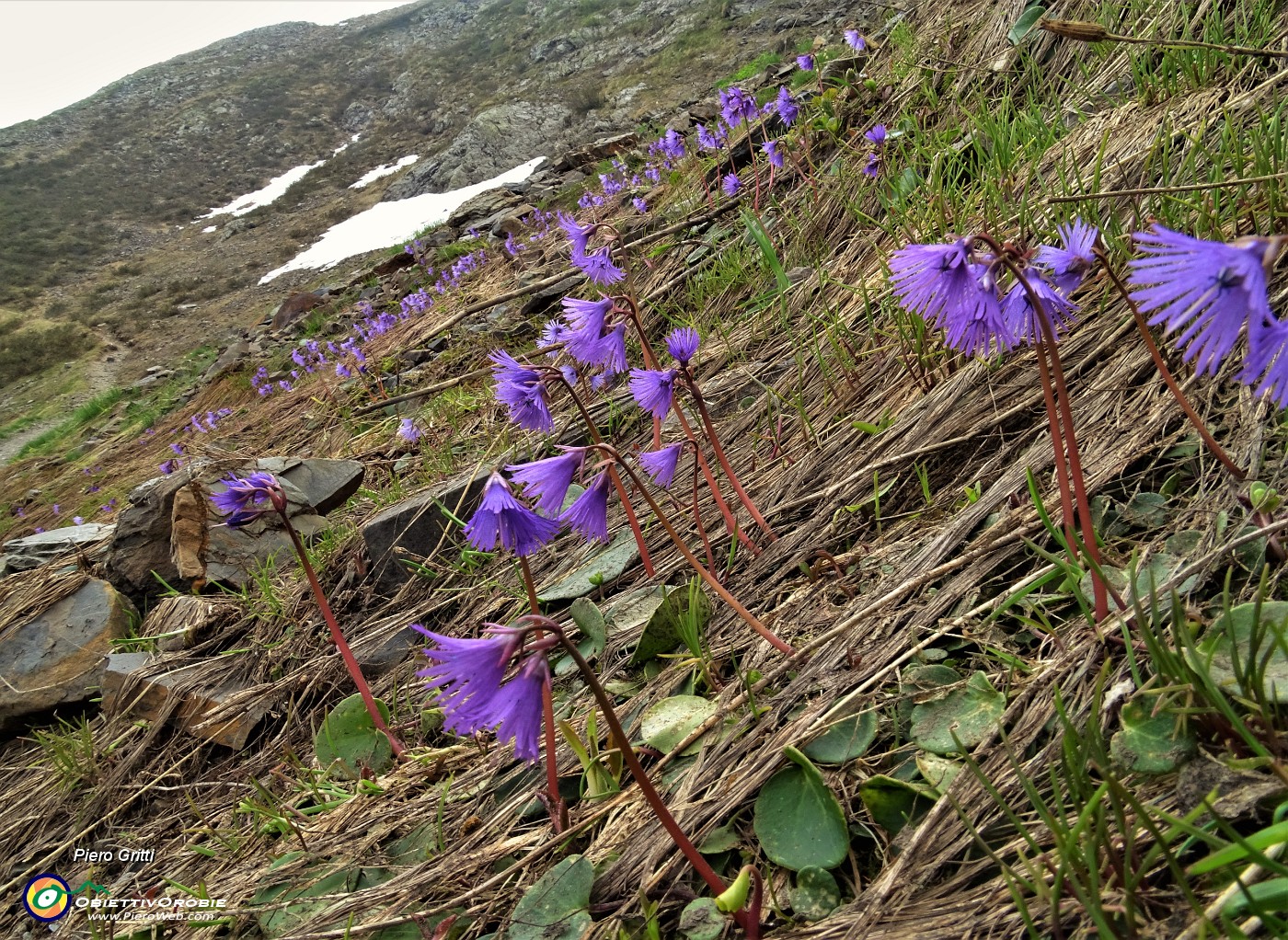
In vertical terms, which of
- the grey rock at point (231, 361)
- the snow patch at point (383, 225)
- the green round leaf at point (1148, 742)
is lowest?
the green round leaf at point (1148, 742)

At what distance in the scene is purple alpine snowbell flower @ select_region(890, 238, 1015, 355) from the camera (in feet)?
3.72

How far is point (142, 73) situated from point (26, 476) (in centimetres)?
4797

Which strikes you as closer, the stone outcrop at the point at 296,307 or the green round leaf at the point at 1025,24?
the green round leaf at the point at 1025,24

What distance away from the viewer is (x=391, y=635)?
2.38 meters

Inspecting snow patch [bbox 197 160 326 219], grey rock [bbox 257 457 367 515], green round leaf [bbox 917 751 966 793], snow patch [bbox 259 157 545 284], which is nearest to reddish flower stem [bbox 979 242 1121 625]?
green round leaf [bbox 917 751 966 793]

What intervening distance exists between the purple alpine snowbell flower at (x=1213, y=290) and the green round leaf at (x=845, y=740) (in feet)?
2.27

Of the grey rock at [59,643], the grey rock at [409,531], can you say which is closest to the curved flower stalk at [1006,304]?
the grey rock at [409,531]

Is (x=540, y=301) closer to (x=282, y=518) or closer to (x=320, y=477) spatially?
(x=320, y=477)

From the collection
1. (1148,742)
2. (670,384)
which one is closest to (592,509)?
(670,384)

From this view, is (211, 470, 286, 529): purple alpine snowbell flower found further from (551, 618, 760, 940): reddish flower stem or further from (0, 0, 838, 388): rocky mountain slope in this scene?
(0, 0, 838, 388): rocky mountain slope

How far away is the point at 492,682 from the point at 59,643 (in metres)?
3.30

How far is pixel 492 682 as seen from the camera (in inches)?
37.5

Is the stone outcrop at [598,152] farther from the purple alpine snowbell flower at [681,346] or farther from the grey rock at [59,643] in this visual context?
the purple alpine snowbell flower at [681,346]

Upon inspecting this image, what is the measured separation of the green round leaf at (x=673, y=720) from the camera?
1.33m
